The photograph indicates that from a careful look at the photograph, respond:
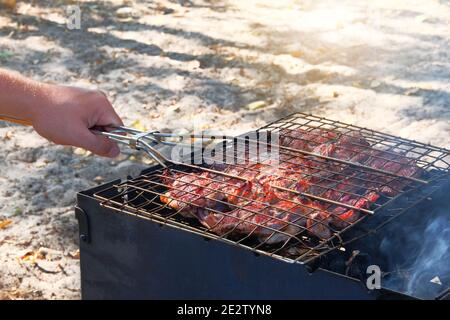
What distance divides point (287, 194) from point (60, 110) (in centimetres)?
99

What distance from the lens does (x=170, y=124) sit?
6.11 meters

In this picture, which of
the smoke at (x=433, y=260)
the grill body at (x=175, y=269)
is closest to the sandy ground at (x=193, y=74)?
the grill body at (x=175, y=269)

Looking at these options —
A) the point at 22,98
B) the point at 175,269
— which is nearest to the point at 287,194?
the point at 175,269

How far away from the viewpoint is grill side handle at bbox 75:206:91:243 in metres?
2.99

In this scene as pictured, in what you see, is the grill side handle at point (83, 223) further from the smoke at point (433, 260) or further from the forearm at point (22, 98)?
the smoke at point (433, 260)

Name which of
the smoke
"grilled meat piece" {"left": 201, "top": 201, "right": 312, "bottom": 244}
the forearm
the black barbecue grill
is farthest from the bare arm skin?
the smoke

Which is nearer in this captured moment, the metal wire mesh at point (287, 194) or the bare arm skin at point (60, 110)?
→ the metal wire mesh at point (287, 194)

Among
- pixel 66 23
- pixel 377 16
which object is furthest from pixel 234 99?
pixel 66 23

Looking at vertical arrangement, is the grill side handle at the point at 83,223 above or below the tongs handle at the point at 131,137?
below

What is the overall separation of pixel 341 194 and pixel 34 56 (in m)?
5.63

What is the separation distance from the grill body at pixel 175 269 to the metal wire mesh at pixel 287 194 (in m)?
0.05

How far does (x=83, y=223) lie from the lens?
3.02 meters

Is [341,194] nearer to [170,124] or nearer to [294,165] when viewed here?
[294,165]

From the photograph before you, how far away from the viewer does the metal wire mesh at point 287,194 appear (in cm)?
262
